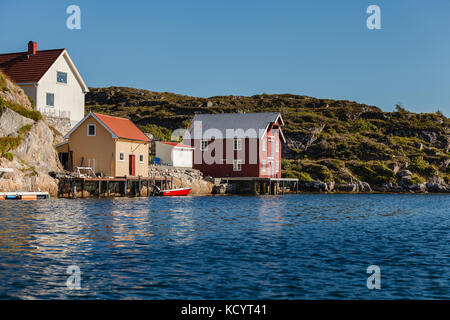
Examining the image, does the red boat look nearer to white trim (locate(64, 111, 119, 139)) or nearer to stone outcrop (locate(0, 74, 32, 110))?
white trim (locate(64, 111, 119, 139))

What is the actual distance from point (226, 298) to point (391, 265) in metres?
6.38

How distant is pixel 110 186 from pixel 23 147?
387 inches

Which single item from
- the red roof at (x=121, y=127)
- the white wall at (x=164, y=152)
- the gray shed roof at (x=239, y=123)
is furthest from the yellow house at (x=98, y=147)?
the gray shed roof at (x=239, y=123)

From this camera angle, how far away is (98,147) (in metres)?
51.0

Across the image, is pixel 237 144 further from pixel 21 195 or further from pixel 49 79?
pixel 21 195

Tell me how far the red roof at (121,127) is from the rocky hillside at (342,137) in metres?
30.0

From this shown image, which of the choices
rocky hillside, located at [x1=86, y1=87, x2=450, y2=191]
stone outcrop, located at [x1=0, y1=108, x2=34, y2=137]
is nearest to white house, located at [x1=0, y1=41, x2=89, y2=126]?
stone outcrop, located at [x1=0, y1=108, x2=34, y2=137]

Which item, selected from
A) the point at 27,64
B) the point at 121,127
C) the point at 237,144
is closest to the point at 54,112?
the point at 27,64

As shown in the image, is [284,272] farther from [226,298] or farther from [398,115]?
[398,115]

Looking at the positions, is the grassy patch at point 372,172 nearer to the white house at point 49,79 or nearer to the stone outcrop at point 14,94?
the white house at point 49,79

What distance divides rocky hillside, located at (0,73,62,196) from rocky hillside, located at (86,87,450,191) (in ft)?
133
